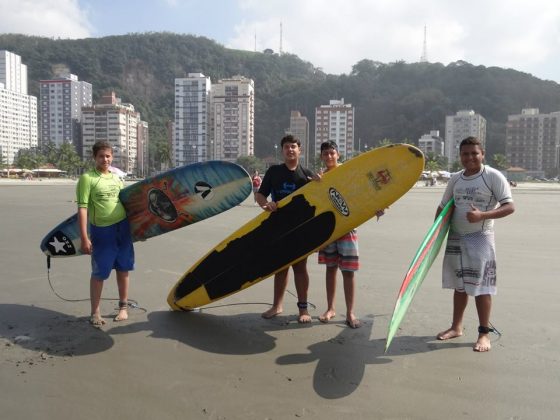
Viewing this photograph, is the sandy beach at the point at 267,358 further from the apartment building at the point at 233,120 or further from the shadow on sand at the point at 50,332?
the apartment building at the point at 233,120

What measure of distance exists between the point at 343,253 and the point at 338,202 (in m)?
0.41

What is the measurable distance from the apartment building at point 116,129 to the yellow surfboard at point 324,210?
114 m

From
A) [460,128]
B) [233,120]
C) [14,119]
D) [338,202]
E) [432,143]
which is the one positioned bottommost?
[338,202]

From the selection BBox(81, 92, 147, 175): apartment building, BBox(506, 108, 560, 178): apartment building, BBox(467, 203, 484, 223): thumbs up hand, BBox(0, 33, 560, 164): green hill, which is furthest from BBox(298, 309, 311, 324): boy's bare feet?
BBox(506, 108, 560, 178): apartment building

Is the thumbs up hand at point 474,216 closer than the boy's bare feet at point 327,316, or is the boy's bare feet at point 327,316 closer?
the thumbs up hand at point 474,216

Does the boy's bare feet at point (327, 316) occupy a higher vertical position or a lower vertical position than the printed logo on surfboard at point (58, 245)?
lower

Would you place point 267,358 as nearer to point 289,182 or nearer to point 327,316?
point 327,316

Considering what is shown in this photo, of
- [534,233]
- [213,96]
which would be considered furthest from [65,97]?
[534,233]

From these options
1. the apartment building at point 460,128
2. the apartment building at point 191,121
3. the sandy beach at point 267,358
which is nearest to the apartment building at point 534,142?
the apartment building at point 460,128

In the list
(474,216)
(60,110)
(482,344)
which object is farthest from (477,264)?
(60,110)

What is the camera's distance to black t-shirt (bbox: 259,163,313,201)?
372 centimetres

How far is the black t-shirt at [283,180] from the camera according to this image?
3.72 metres

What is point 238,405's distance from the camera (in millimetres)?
2402

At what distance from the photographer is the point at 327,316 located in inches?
148
